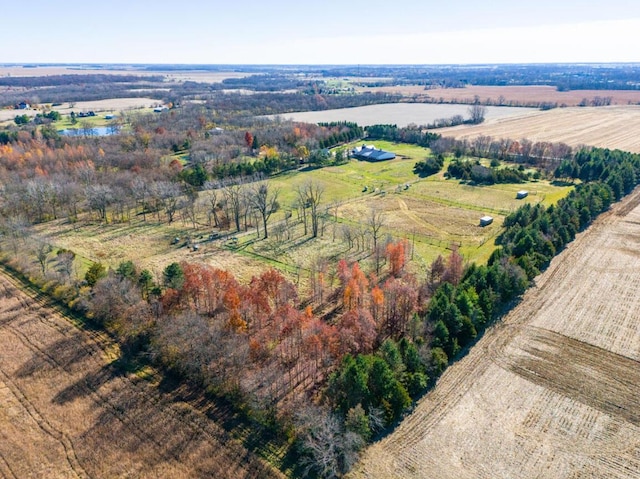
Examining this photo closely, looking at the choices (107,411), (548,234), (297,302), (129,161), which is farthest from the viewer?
(129,161)

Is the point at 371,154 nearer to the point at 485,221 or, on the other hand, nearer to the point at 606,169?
the point at 485,221

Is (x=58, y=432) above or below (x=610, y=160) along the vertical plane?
below

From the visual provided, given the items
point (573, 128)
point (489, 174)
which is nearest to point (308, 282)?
point (489, 174)

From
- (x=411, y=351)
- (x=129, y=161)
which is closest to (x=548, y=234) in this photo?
(x=411, y=351)

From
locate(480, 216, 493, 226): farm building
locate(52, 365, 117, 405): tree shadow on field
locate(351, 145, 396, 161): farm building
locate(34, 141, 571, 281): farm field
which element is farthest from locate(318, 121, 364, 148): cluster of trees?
locate(52, 365, 117, 405): tree shadow on field

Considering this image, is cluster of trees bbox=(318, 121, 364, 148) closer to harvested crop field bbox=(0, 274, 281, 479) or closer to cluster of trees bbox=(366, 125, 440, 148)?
cluster of trees bbox=(366, 125, 440, 148)

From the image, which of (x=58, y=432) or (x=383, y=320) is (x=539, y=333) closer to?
(x=383, y=320)

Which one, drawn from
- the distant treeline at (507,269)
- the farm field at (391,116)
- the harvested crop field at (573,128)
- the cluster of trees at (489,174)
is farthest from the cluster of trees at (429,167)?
the farm field at (391,116)
